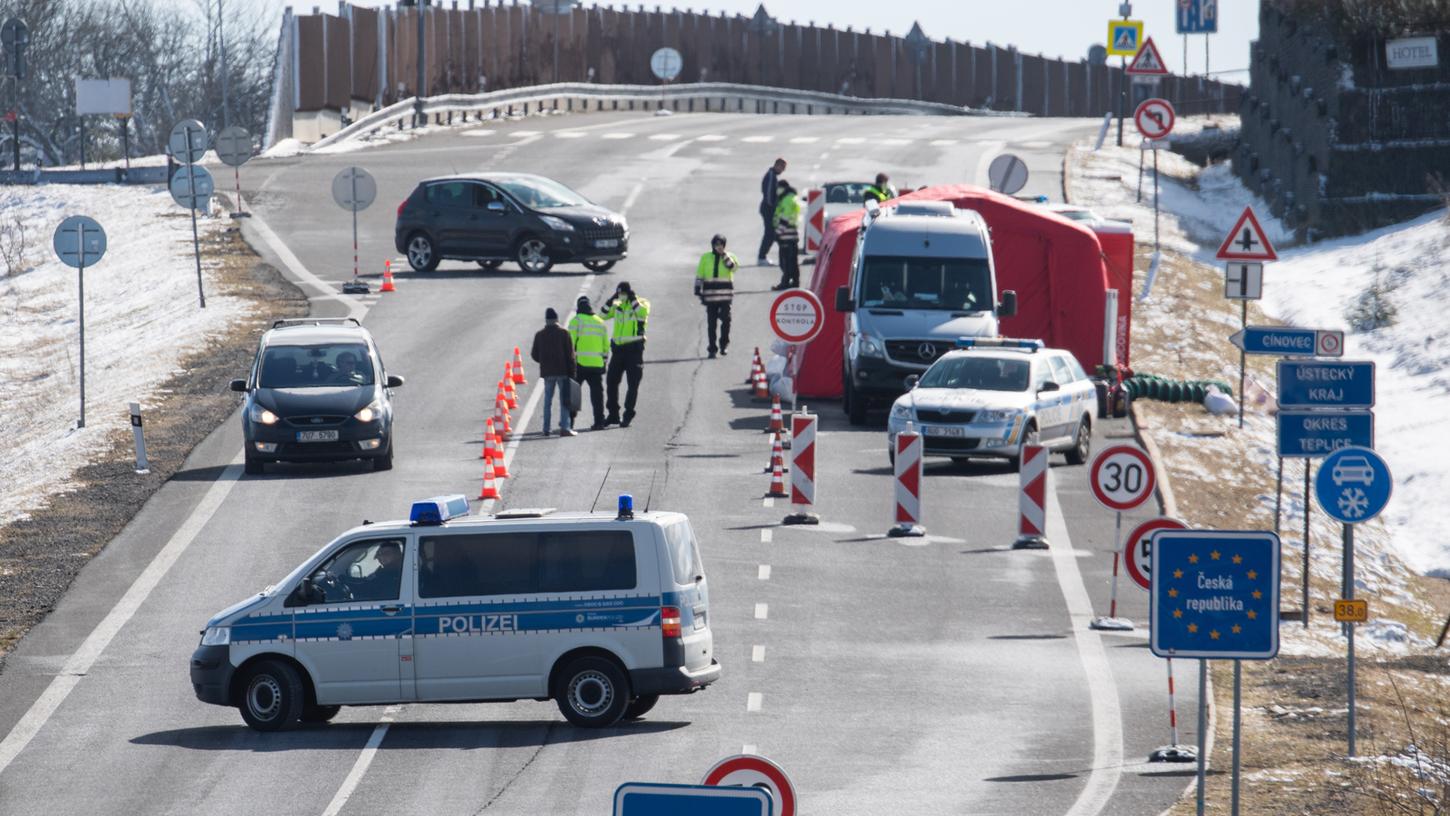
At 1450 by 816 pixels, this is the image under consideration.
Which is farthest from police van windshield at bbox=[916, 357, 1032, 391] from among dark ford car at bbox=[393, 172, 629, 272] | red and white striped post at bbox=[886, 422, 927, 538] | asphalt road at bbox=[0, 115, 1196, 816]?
dark ford car at bbox=[393, 172, 629, 272]

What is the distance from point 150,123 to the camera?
101375mm

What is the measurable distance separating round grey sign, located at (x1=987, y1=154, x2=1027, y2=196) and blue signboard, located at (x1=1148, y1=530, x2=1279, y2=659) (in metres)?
32.7

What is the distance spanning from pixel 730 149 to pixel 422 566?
146 ft

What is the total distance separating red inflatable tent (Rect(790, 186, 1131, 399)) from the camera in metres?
33.0

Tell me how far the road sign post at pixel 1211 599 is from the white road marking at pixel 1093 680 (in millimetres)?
2210

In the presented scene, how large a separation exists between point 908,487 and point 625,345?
6734mm

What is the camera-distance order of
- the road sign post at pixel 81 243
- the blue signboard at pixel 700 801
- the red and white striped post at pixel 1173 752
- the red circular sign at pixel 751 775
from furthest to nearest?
1. the road sign post at pixel 81 243
2. the red and white striped post at pixel 1173 752
3. the red circular sign at pixel 751 775
4. the blue signboard at pixel 700 801

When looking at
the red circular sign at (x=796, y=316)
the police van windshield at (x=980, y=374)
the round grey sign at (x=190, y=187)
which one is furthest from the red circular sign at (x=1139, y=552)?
the round grey sign at (x=190, y=187)

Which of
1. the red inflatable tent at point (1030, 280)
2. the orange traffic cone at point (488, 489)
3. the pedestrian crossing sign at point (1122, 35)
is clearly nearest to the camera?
the orange traffic cone at point (488, 489)

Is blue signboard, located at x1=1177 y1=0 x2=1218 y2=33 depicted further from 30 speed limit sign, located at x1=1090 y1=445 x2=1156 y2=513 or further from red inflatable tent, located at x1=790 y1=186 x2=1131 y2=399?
30 speed limit sign, located at x1=1090 y1=445 x2=1156 y2=513

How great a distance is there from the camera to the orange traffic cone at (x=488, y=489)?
982 inches

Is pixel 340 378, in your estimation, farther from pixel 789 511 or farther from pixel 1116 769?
pixel 1116 769

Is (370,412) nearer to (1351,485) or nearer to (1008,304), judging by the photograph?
(1008,304)

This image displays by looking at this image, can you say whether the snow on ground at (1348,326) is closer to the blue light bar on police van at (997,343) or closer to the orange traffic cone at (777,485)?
the blue light bar on police van at (997,343)
